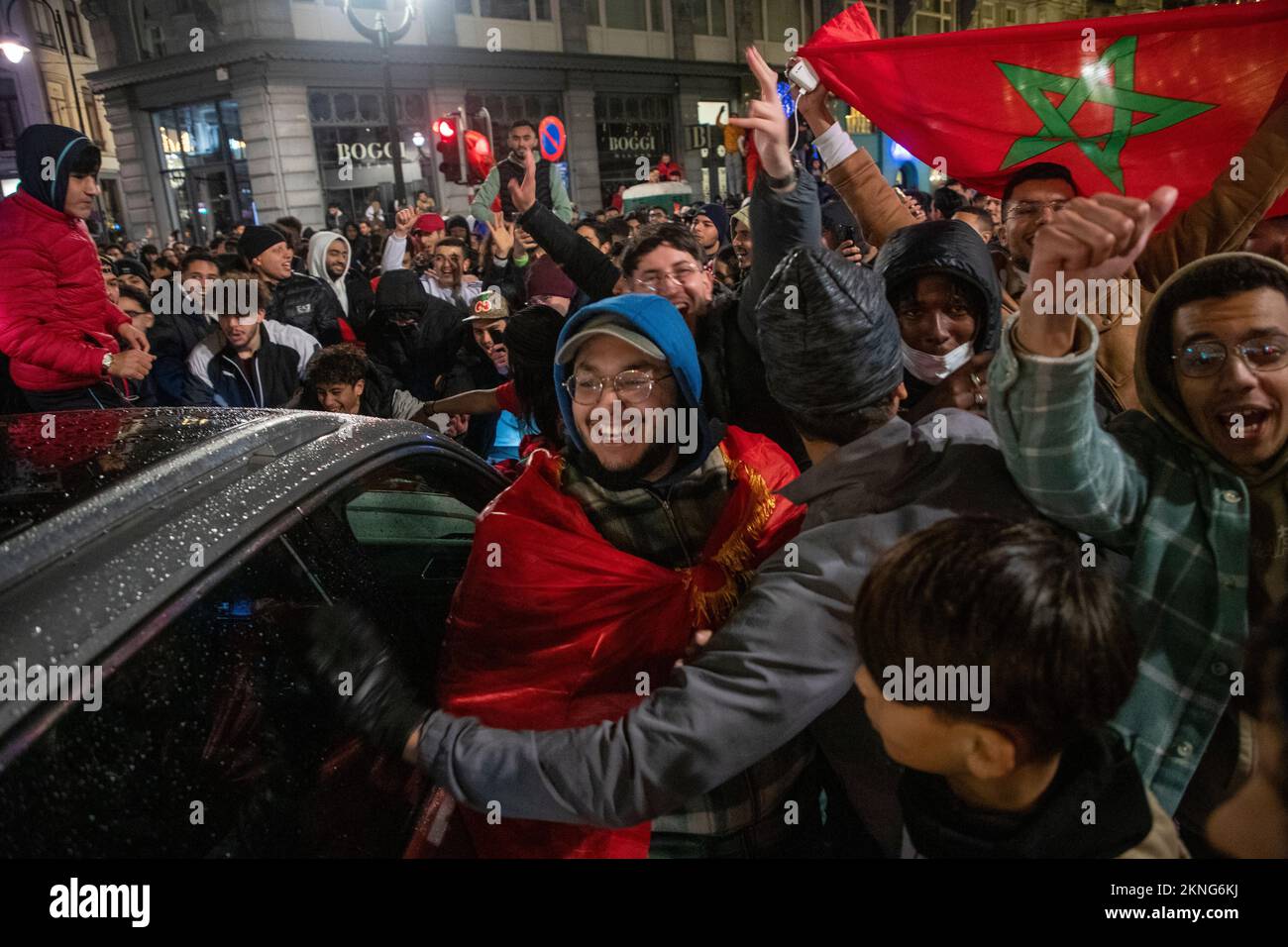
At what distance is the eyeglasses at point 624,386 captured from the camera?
1785mm

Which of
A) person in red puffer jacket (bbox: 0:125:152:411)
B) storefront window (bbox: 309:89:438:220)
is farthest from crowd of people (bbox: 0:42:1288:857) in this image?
storefront window (bbox: 309:89:438:220)

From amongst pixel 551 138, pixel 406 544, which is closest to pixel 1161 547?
pixel 406 544

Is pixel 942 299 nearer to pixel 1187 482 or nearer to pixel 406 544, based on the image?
pixel 1187 482

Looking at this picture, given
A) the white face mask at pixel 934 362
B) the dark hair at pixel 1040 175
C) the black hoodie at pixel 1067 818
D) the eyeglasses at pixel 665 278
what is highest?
the dark hair at pixel 1040 175

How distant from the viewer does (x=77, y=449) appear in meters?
1.50

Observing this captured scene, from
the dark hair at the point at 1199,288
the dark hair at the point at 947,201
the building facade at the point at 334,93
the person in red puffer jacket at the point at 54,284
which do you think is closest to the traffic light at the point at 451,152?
the dark hair at the point at 947,201

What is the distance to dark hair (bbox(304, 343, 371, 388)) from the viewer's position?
3.79 m

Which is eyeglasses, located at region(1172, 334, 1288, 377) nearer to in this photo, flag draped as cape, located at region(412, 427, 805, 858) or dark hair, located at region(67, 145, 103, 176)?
flag draped as cape, located at region(412, 427, 805, 858)

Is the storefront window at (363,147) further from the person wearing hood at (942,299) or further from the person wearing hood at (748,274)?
the person wearing hood at (942,299)

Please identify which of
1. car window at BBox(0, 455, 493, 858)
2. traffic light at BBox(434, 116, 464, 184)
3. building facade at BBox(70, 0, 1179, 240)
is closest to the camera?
car window at BBox(0, 455, 493, 858)

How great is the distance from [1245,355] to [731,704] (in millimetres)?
1077

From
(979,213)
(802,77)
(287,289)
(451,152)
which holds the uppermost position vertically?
(451,152)

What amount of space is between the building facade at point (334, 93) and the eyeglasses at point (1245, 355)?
16969mm
